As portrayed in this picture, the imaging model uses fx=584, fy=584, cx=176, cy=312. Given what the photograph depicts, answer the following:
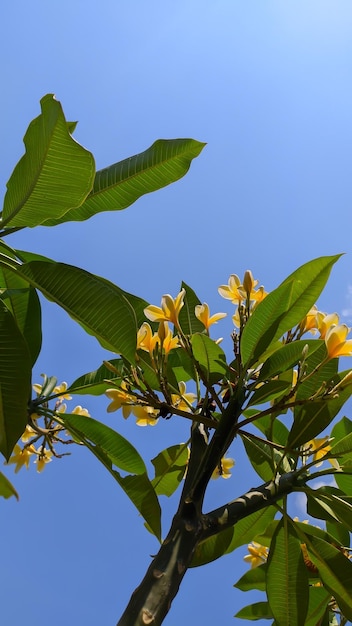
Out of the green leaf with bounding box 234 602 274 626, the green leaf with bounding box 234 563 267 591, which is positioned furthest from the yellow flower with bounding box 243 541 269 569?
the green leaf with bounding box 234 602 274 626

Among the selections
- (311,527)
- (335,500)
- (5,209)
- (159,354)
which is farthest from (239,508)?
(5,209)

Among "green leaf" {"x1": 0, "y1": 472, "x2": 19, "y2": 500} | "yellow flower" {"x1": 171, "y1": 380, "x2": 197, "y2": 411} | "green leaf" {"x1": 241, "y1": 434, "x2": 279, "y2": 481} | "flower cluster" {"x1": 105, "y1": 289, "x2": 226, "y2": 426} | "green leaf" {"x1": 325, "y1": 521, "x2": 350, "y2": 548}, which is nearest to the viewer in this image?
"green leaf" {"x1": 0, "y1": 472, "x2": 19, "y2": 500}

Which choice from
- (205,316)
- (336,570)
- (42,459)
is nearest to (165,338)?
(205,316)

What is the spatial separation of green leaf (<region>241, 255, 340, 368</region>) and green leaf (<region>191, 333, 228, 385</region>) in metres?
0.06

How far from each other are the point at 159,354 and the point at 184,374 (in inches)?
17.0

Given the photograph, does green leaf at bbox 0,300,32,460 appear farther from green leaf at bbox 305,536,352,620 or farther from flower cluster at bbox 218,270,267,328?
green leaf at bbox 305,536,352,620

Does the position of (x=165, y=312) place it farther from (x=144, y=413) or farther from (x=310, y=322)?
(x=310, y=322)

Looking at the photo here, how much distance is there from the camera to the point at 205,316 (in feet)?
4.75

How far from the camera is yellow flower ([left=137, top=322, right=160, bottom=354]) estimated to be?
1.29m

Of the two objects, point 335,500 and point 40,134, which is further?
point 335,500

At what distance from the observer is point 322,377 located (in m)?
1.43

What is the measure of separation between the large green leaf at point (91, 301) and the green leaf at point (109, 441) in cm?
32

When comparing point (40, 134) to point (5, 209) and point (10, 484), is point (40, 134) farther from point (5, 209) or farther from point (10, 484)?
point (10, 484)

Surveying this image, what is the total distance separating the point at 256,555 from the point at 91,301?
112 centimetres
